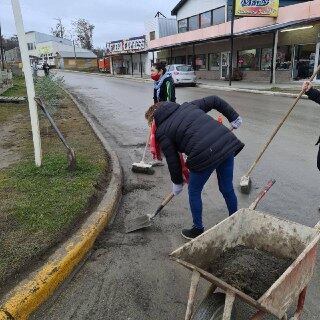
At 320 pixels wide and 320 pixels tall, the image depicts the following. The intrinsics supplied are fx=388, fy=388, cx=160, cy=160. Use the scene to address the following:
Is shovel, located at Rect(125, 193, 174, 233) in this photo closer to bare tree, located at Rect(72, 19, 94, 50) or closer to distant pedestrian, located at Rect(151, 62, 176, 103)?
distant pedestrian, located at Rect(151, 62, 176, 103)

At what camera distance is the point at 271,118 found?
11688mm

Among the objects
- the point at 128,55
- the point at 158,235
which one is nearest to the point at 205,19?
the point at 128,55

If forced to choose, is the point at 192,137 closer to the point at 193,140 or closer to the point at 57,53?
the point at 193,140

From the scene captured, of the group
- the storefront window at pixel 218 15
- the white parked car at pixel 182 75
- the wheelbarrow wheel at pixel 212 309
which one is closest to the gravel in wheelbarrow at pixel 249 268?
the wheelbarrow wheel at pixel 212 309

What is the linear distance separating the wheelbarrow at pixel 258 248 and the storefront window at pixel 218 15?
32.0m

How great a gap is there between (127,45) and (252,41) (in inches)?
961

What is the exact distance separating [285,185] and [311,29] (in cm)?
1935

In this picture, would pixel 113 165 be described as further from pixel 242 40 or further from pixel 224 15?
pixel 224 15

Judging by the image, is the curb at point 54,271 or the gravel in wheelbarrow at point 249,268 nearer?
the gravel in wheelbarrow at point 249,268

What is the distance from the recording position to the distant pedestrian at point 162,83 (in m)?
7.07

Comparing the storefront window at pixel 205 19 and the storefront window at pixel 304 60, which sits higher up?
the storefront window at pixel 205 19

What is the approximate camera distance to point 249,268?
293cm

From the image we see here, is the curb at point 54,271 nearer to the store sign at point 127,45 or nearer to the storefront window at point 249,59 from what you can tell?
the storefront window at point 249,59

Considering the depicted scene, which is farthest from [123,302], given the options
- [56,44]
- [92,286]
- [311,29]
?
[56,44]
